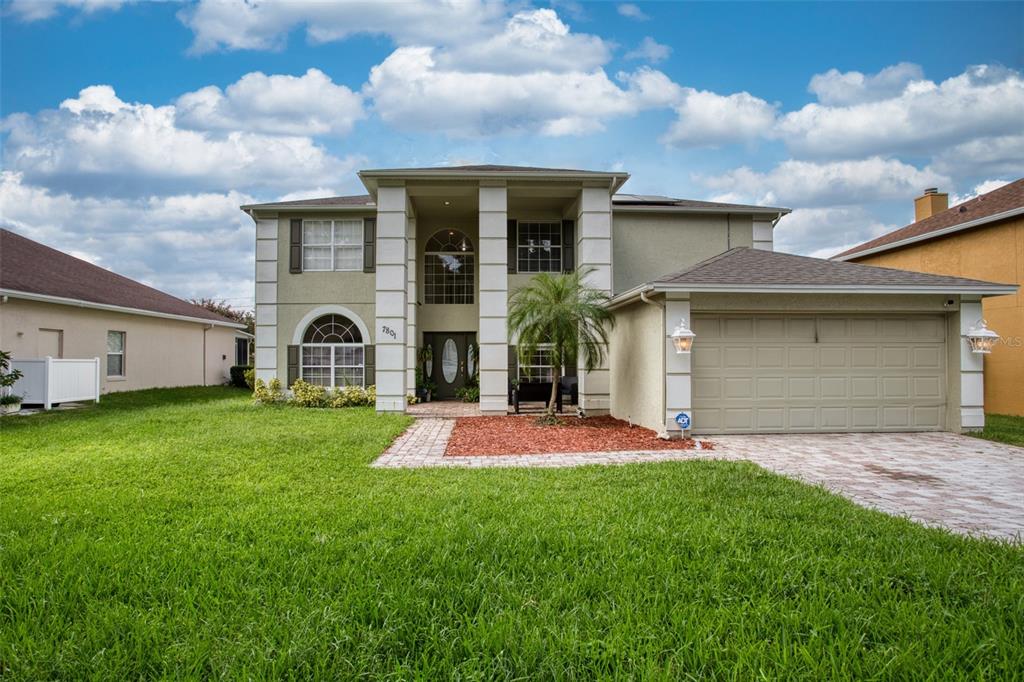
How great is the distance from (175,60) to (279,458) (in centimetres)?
1050

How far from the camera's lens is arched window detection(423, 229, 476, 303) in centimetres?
1805

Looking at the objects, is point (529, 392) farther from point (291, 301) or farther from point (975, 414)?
point (975, 414)

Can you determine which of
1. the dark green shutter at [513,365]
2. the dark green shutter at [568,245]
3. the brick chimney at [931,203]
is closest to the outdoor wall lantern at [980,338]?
the dark green shutter at [568,245]

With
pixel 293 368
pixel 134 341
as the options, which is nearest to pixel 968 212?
pixel 293 368

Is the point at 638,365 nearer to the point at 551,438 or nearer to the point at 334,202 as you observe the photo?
the point at 551,438

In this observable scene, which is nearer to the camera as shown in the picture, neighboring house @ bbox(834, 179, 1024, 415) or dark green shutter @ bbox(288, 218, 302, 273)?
neighboring house @ bbox(834, 179, 1024, 415)

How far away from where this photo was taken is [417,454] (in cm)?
842

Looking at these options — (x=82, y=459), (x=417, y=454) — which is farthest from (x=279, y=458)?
(x=82, y=459)

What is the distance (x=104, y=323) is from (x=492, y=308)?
43.1 ft

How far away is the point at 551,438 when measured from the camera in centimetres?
1002

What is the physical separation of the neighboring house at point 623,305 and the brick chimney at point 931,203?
706 cm

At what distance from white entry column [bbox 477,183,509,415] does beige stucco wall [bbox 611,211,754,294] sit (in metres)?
3.96

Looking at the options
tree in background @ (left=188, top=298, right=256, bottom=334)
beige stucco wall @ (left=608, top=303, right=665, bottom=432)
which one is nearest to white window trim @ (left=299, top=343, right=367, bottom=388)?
beige stucco wall @ (left=608, top=303, right=665, bottom=432)

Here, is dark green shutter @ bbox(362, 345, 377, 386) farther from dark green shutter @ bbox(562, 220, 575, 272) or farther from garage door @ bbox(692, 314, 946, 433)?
garage door @ bbox(692, 314, 946, 433)
